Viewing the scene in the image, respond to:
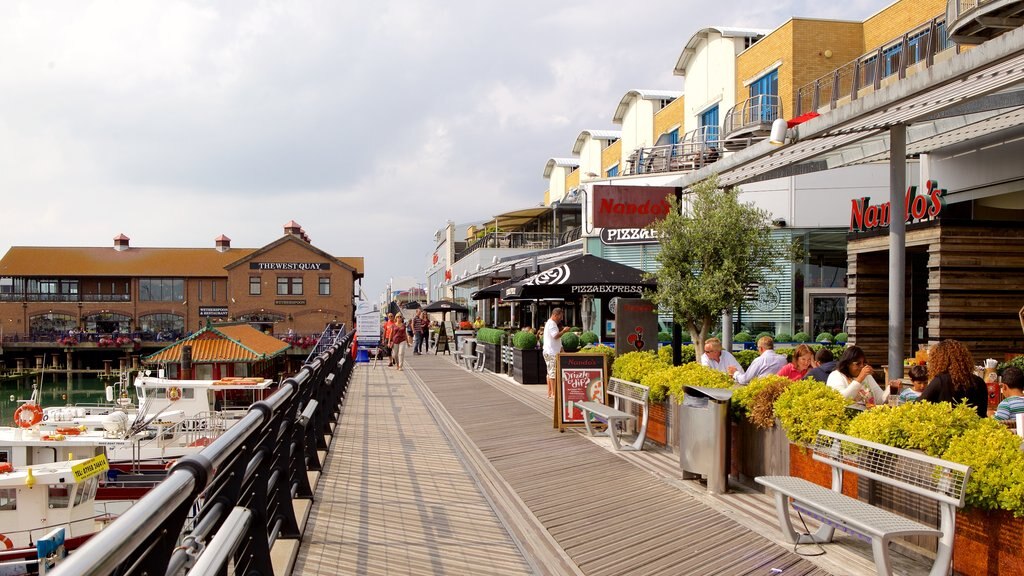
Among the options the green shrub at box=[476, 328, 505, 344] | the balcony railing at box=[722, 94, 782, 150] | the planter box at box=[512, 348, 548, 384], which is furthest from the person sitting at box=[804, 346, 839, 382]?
the balcony railing at box=[722, 94, 782, 150]

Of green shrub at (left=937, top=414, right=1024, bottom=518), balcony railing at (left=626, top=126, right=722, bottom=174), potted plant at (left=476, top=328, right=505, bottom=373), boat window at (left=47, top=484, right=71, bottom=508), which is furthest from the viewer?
balcony railing at (left=626, top=126, right=722, bottom=174)

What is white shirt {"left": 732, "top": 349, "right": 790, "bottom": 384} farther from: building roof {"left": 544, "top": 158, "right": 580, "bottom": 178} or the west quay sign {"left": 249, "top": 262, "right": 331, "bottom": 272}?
the west quay sign {"left": 249, "top": 262, "right": 331, "bottom": 272}

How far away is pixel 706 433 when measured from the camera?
7.38 m

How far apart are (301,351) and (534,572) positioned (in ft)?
200

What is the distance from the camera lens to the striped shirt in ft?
23.2

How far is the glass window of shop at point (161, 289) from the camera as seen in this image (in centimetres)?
7194

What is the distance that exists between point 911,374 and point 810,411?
297 cm

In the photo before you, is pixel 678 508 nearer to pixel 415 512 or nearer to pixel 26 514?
pixel 415 512

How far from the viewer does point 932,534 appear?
14.8 feet

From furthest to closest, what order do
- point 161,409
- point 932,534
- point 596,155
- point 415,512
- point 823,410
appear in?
point 596,155 < point 161,409 < point 415,512 < point 823,410 < point 932,534

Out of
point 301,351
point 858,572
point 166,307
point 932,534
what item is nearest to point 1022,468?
point 932,534

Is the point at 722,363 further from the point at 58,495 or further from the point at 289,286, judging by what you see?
the point at 289,286

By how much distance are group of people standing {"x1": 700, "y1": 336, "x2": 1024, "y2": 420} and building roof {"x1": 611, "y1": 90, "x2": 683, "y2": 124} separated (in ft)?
91.5

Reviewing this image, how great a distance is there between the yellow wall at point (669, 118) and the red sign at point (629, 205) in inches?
647
